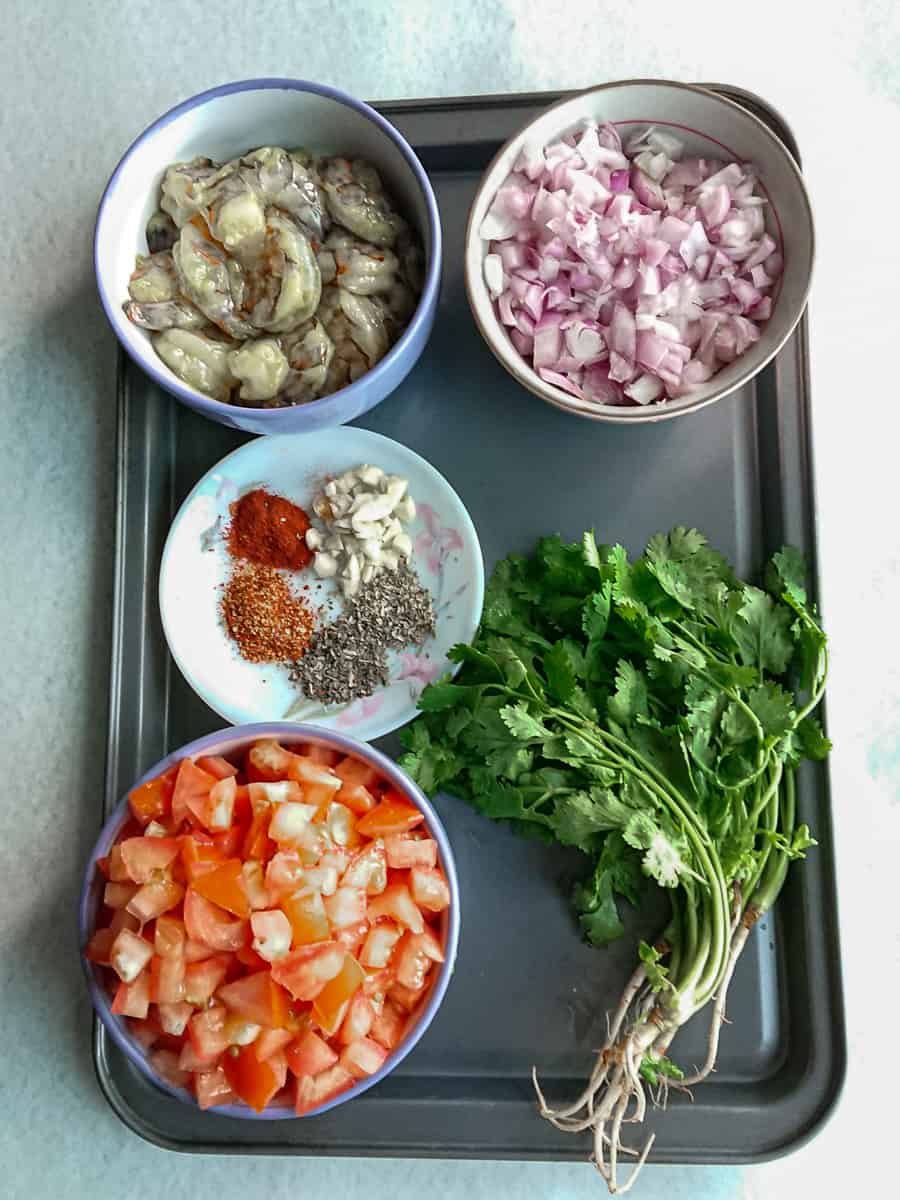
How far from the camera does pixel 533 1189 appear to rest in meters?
1.40

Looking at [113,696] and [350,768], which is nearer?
[350,768]

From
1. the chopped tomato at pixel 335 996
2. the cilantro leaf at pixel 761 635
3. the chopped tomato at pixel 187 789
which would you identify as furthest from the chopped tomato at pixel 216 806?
the cilantro leaf at pixel 761 635

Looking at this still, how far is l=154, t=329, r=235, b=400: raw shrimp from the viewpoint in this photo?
129 cm

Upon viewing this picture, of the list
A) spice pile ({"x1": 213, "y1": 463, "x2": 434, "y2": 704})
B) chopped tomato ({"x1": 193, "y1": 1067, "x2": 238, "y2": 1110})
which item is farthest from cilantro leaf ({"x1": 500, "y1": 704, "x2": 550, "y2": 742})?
chopped tomato ({"x1": 193, "y1": 1067, "x2": 238, "y2": 1110})

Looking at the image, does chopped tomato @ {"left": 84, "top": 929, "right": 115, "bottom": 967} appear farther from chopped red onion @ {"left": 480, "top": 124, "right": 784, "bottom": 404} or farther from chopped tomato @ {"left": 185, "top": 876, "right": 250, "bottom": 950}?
chopped red onion @ {"left": 480, "top": 124, "right": 784, "bottom": 404}

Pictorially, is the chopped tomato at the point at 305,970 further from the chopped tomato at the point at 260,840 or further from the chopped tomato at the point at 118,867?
the chopped tomato at the point at 118,867

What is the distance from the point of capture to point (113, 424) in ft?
4.90

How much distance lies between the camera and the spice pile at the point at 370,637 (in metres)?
1.37

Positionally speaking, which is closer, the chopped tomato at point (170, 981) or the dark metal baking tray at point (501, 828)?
the chopped tomato at point (170, 981)

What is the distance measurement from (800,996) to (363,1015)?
0.58 m

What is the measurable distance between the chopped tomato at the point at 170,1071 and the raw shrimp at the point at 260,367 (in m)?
0.82

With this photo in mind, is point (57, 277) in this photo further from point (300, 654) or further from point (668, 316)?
point (668, 316)

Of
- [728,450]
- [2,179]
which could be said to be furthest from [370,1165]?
[2,179]

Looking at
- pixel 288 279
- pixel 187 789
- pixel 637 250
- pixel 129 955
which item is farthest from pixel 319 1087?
pixel 637 250
